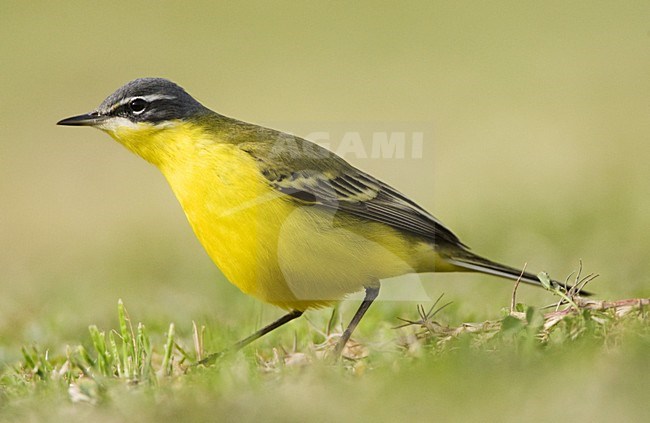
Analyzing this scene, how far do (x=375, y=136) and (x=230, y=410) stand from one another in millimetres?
6772

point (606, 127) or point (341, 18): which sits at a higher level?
point (341, 18)

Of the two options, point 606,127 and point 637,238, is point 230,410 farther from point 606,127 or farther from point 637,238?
point 606,127

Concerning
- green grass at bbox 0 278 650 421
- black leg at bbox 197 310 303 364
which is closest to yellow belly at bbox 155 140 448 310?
black leg at bbox 197 310 303 364

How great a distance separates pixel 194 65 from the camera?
27.2 meters

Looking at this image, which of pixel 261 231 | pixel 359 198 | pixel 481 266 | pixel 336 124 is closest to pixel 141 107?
pixel 261 231

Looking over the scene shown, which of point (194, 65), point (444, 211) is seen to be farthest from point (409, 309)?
point (194, 65)

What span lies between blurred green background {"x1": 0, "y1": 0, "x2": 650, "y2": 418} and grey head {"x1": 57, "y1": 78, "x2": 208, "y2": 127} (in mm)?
1768

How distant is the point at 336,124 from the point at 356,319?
33.8 ft

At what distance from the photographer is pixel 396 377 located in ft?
15.9

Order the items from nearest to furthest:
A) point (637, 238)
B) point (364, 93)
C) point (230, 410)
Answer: point (230, 410), point (637, 238), point (364, 93)

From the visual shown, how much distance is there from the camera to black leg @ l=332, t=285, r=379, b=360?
6.18 meters

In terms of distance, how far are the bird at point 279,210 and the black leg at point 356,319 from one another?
0.01m

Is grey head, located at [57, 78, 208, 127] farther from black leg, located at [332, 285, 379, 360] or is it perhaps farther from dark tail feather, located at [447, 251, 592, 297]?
dark tail feather, located at [447, 251, 592, 297]

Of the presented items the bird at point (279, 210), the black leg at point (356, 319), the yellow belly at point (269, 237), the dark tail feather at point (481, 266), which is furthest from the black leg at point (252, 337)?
the dark tail feather at point (481, 266)
